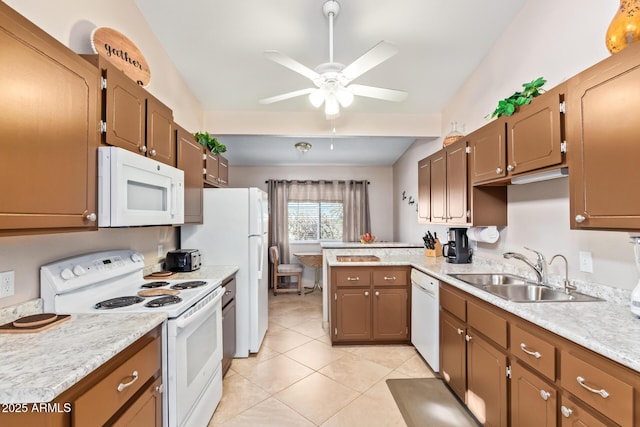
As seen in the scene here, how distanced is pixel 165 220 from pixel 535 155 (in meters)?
2.31

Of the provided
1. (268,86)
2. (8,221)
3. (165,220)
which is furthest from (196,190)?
(8,221)

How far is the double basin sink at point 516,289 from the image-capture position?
1.75 m

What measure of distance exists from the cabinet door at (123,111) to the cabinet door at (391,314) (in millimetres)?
2536

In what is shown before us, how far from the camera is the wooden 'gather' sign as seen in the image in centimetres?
175

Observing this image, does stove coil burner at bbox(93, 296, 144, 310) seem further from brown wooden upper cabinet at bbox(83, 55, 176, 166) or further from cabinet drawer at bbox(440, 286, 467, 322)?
cabinet drawer at bbox(440, 286, 467, 322)

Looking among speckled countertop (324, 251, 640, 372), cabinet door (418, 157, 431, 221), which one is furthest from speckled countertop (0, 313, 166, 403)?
cabinet door (418, 157, 431, 221)

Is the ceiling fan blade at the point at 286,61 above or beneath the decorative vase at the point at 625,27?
above

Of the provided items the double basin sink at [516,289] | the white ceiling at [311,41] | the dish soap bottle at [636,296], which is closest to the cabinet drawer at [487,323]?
the double basin sink at [516,289]

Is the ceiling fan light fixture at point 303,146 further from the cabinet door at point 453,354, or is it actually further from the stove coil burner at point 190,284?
the cabinet door at point 453,354

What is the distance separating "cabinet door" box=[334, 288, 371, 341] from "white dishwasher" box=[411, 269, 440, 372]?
0.47 m

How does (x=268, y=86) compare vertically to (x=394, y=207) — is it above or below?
above

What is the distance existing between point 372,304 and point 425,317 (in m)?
0.59

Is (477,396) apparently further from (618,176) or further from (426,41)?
(426,41)

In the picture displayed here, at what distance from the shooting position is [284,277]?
6.11 m
